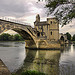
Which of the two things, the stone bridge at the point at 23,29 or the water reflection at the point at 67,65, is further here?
the stone bridge at the point at 23,29

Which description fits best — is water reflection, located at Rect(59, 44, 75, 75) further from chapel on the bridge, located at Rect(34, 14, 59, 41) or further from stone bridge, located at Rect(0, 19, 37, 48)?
chapel on the bridge, located at Rect(34, 14, 59, 41)

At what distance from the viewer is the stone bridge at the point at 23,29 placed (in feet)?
95.0

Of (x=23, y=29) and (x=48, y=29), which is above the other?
(x=48, y=29)

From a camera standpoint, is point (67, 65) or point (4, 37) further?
point (4, 37)

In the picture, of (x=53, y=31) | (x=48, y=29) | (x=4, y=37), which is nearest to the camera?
(x=48, y=29)

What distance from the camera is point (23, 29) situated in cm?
3828

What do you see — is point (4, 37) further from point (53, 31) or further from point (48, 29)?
point (53, 31)

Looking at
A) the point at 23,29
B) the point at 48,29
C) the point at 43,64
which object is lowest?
the point at 43,64

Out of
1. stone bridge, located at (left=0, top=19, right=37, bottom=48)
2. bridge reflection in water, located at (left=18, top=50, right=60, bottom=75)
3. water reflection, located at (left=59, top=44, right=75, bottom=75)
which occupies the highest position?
stone bridge, located at (left=0, top=19, right=37, bottom=48)

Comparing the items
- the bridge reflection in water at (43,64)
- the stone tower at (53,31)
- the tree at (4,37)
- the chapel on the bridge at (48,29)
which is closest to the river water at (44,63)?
the bridge reflection in water at (43,64)

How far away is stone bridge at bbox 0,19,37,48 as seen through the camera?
2897 cm

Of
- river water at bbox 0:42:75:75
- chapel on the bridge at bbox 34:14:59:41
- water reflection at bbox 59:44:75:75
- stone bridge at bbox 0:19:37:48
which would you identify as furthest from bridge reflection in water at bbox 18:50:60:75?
chapel on the bridge at bbox 34:14:59:41

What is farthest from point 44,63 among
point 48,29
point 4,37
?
point 4,37

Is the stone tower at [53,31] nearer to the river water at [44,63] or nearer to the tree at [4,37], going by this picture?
the river water at [44,63]
